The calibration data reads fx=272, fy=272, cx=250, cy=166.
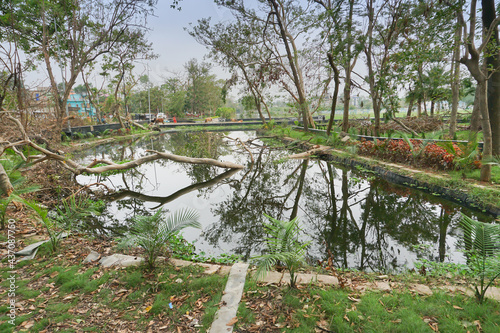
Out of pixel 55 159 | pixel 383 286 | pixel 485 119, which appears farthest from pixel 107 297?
pixel 485 119

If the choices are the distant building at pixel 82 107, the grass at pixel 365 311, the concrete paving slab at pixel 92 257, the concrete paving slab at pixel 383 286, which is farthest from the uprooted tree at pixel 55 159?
the distant building at pixel 82 107

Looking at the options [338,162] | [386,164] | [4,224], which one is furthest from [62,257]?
[338,162]

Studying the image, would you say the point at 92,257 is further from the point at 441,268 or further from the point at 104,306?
the point at 441,268

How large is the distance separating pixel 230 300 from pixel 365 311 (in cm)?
125

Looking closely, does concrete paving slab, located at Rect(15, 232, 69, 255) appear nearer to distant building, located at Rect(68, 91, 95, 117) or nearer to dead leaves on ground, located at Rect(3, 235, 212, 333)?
dead leaves on ground, located at Rect(3, 235, 212, 333)

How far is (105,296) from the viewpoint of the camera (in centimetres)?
279

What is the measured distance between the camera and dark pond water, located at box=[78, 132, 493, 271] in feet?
13.7

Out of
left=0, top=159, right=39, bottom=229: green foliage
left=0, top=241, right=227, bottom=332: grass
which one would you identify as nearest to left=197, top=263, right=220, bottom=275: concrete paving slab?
left=0, top=241, right=227, bottom=332: grass

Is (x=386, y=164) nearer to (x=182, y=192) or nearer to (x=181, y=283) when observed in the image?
(x=182, y=192)

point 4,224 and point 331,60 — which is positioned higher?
point 331,60

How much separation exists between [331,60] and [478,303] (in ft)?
34.3

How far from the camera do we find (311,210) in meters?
5.95

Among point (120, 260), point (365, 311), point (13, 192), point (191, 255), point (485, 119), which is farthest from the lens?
point (485, 119)

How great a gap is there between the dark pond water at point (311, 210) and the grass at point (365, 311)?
3.60 feet
